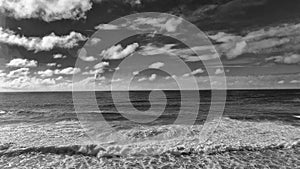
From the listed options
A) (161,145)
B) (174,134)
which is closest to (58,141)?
(161,145)

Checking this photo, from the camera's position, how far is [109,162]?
285 inches

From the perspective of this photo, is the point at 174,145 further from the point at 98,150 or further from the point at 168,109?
the point at 168,109

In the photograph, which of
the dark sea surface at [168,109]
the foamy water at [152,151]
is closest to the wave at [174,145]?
the foamy water at [152,151]

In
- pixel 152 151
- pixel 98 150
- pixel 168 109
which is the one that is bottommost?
pixel 168 109

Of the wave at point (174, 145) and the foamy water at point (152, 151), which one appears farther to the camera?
the wave at point (174, 145)

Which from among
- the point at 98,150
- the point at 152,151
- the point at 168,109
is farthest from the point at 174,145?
the point at 168,109

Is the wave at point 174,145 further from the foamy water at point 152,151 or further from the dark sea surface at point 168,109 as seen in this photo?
the dark sea surface at point 168,109

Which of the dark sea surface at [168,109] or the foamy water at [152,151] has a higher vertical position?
the foamy water at [152,151]

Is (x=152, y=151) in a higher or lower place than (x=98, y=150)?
lower

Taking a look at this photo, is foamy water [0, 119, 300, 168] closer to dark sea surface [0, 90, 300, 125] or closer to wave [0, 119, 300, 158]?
wave [0, 119, 300, 158]

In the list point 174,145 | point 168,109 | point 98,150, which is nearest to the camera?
point 98,150

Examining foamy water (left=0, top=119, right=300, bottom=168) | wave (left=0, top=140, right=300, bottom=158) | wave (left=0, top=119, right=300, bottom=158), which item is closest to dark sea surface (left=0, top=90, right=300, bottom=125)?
wave (left=0, top=119, right=300, bottom=158)

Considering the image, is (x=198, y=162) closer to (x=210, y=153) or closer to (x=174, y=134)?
(x=210, y=153)

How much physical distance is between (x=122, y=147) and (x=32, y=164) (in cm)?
355
